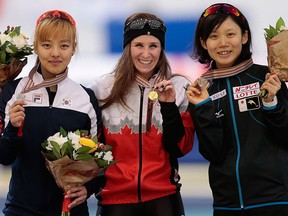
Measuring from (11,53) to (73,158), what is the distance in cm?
70

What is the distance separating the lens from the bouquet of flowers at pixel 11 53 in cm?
339

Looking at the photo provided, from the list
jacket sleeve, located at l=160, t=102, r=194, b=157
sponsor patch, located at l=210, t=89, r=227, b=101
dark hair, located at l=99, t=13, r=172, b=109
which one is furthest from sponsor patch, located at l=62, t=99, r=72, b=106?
sponsor patch, located at l=210, t=89, r=227, b=101

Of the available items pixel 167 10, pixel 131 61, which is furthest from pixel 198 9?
pixel 131 61

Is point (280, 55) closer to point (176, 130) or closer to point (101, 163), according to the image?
point (176, 130)

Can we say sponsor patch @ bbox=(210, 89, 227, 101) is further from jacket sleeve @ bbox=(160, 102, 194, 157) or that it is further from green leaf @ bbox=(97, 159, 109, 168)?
green leaf @ bbox=(97, 159, 109, 168)

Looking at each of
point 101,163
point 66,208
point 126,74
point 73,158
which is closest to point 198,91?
point 126,74

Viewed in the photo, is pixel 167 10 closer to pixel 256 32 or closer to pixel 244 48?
pixel 256 32

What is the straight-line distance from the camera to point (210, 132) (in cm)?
324

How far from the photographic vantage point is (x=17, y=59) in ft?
11.3

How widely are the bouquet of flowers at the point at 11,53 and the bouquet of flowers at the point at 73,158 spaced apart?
1.49 ft

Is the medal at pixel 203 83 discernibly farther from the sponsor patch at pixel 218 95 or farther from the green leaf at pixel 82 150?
the green leaf at pixel 82 150

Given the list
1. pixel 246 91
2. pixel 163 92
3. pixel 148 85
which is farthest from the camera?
pixel 148 85

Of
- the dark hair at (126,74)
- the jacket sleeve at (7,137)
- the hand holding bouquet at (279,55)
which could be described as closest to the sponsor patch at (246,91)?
the hand holding bouquet at (279,55)

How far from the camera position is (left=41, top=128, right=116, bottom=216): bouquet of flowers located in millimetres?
3080
